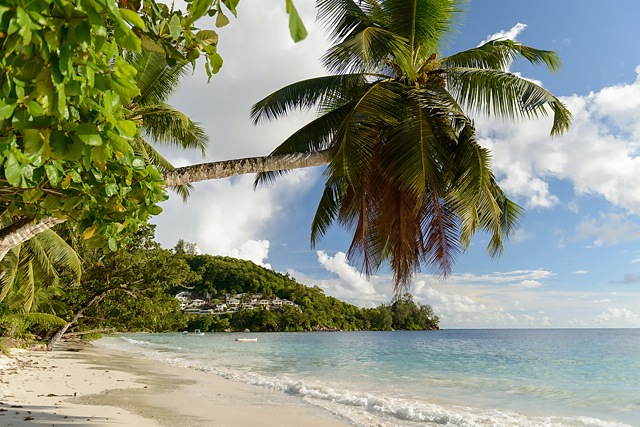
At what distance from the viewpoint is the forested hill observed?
2912 inches

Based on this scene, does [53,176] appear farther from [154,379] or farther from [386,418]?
[154,379]

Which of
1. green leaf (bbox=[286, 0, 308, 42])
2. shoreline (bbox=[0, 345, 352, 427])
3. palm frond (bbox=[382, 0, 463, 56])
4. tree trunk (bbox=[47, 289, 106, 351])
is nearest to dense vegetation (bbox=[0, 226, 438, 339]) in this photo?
tree trunk (bbox=[47, 289, 106, 351])

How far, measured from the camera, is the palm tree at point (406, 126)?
23.5 feet

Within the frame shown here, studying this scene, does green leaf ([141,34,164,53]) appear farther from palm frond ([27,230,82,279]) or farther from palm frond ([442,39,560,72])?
palm frond ([27,230,82,279])

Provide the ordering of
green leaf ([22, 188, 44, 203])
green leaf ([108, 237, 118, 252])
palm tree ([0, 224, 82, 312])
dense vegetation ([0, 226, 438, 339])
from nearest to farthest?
green leaf ([22, 188, 44, 203]), green leaf ([108, 237, 118, 252]), palm tree ([0, 224, 82, 312]), dense vegetation ([0, 226, 438, 339])

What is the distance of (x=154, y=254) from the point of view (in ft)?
63.1

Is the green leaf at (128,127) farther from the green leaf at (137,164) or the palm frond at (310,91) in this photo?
the palm frond at (310,91)

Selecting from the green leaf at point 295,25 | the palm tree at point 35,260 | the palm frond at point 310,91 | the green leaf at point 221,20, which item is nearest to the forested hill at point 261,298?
the palm tree at point 35,260

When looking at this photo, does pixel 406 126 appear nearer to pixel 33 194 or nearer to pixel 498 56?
pixel 498 56

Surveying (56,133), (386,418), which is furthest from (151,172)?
(386,418)

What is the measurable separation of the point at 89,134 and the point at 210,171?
4.24m

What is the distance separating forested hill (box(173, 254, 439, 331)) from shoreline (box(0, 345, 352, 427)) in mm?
49924

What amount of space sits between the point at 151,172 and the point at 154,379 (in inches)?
467

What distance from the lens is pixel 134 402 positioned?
905cm
